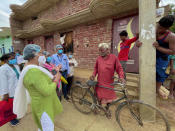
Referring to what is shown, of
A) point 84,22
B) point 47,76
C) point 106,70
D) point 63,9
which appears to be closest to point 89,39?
point 84,22

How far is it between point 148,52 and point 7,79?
3319 millimetres

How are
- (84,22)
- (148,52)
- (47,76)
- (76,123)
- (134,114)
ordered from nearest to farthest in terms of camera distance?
(47,76) → (134,114) → (148,52) → (76,123) → (84,22)

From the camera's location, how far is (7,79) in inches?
75.9

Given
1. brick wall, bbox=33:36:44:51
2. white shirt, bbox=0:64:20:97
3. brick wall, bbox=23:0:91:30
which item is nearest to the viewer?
white shirt, bbox=0:64:20:97

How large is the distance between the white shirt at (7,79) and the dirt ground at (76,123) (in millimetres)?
902

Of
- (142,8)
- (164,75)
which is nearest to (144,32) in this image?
(142,8)

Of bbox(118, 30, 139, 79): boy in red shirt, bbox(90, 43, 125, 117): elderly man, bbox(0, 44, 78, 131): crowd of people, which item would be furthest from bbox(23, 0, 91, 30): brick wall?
bbox(0, 44, 78, 131): crowd of people

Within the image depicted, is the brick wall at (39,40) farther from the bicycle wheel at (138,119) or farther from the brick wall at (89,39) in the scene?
the bicycle wheel at (138,119)

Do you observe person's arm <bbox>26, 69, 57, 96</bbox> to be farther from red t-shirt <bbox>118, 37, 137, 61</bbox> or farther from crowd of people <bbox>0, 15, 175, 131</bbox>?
red t-shirt <bbox>118, 37, 137, 61</bbox>

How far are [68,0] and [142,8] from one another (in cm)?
514

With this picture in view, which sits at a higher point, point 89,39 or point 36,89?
point 89,39

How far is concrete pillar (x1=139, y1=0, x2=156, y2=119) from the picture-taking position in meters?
1.82

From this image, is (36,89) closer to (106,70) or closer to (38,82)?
(38,82)

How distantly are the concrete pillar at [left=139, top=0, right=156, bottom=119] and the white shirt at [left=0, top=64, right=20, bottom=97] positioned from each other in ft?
10.1
